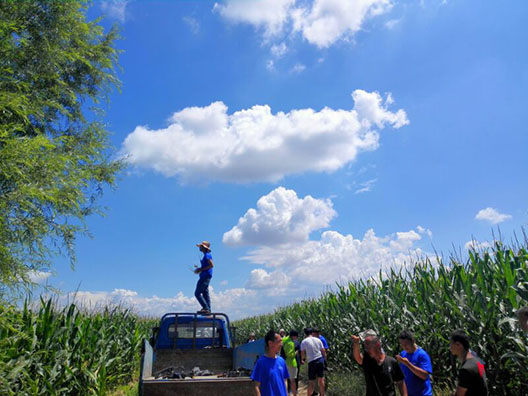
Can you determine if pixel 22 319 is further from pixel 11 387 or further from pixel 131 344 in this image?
pixel 131 344

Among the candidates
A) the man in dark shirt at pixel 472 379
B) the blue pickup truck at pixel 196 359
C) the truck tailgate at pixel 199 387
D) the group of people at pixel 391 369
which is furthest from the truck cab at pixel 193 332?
the man in dark shirt at pixel 472 379

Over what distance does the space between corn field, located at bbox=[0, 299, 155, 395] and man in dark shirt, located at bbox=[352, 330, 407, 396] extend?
18.6 ft

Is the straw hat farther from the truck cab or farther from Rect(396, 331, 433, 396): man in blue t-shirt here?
Rect(396, 331, 433, 396): man in blue t-shirt

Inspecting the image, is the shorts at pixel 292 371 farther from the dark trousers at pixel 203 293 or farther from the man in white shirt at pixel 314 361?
the dark trousers at pixel 203 293

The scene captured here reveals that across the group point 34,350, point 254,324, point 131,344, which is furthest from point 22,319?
point 254,324

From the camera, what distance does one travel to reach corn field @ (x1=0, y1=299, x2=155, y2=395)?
702 cm

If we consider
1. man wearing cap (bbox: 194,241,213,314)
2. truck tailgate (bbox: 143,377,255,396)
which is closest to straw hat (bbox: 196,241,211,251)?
man wearing cap (bbox: 194,241,213,314)

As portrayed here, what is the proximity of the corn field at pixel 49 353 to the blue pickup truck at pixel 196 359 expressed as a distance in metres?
1.55

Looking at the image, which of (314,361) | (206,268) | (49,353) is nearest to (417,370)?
(314,361)

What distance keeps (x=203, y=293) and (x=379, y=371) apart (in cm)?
749

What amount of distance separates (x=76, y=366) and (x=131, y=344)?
5.19 meters

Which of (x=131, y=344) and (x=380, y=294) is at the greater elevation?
(x=380, y=294)

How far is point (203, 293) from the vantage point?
11.8 metres

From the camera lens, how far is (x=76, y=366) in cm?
893
